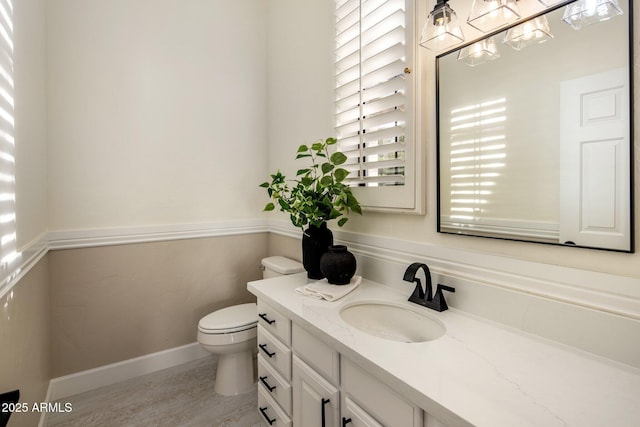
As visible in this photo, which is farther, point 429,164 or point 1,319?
point 429,164

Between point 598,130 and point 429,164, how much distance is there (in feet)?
1.79

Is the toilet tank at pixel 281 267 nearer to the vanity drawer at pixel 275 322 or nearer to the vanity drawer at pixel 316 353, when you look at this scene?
the vanity drawer at pixel 275 322

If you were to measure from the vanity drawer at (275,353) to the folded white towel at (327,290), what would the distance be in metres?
0.24

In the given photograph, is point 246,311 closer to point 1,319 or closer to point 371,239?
point 371,239

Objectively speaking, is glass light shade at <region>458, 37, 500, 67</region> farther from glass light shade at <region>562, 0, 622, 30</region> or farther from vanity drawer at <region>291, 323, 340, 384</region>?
vanity drawer at <region>291, 323, 340, 384</region>

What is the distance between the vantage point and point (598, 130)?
0.85 m

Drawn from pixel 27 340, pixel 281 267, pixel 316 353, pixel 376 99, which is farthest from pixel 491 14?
pixel 27 340

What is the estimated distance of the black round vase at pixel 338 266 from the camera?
1445 mm

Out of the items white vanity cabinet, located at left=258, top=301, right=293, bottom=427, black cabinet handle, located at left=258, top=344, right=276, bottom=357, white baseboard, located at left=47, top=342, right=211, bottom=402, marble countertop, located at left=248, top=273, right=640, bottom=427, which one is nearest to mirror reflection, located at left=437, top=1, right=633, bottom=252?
marble countertop, located at left=248, top=273, right=640, bottom=427

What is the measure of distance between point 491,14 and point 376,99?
1.87 feet

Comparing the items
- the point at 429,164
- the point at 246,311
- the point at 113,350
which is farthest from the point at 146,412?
the point at 429,164

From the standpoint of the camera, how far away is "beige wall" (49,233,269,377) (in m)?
1.88

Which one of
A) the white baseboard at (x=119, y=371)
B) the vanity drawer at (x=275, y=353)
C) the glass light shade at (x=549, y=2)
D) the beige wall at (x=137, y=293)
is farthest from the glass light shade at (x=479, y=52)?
the white baseboard at (x=119, y=371)

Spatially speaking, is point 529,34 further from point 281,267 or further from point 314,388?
point 281,267
